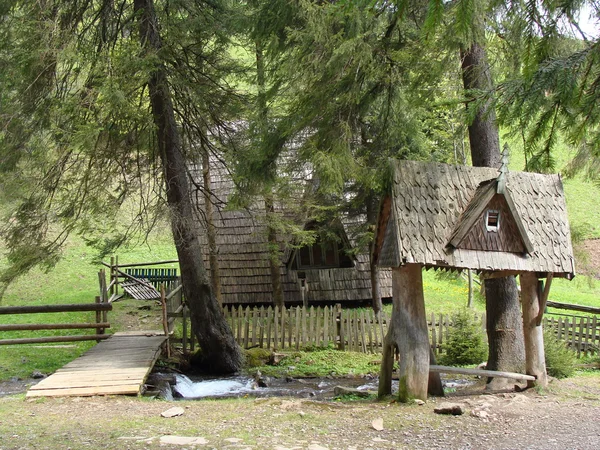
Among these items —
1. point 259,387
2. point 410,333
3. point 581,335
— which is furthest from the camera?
point 581,335

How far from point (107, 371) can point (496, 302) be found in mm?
7211

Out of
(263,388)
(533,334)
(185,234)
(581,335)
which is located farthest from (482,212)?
(581,335)

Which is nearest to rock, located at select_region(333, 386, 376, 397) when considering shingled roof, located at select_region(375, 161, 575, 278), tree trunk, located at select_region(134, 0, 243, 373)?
shingled roof, located at select_region(375, 161, 575, 278)

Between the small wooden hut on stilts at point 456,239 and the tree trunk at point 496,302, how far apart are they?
862mm

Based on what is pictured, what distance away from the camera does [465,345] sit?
13844mm

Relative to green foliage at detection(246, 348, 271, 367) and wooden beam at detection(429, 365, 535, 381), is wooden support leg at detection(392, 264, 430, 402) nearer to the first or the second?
wooden beam at detection(429, 365, 535, 381)

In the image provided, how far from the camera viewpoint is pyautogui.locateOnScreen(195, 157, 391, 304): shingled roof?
1967cm

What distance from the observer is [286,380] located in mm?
13297

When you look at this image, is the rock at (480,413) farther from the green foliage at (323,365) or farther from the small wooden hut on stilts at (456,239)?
the green foliage at (323,365)

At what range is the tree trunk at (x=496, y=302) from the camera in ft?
33.4

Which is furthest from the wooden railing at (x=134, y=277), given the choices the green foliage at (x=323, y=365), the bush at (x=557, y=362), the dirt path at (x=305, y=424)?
the bush at (x=557, y=362)

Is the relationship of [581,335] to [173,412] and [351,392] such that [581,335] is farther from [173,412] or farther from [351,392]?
[173,412]

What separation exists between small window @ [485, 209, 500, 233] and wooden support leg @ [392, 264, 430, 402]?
3.87ft

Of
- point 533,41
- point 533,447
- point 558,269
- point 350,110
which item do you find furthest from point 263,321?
point 533,41
